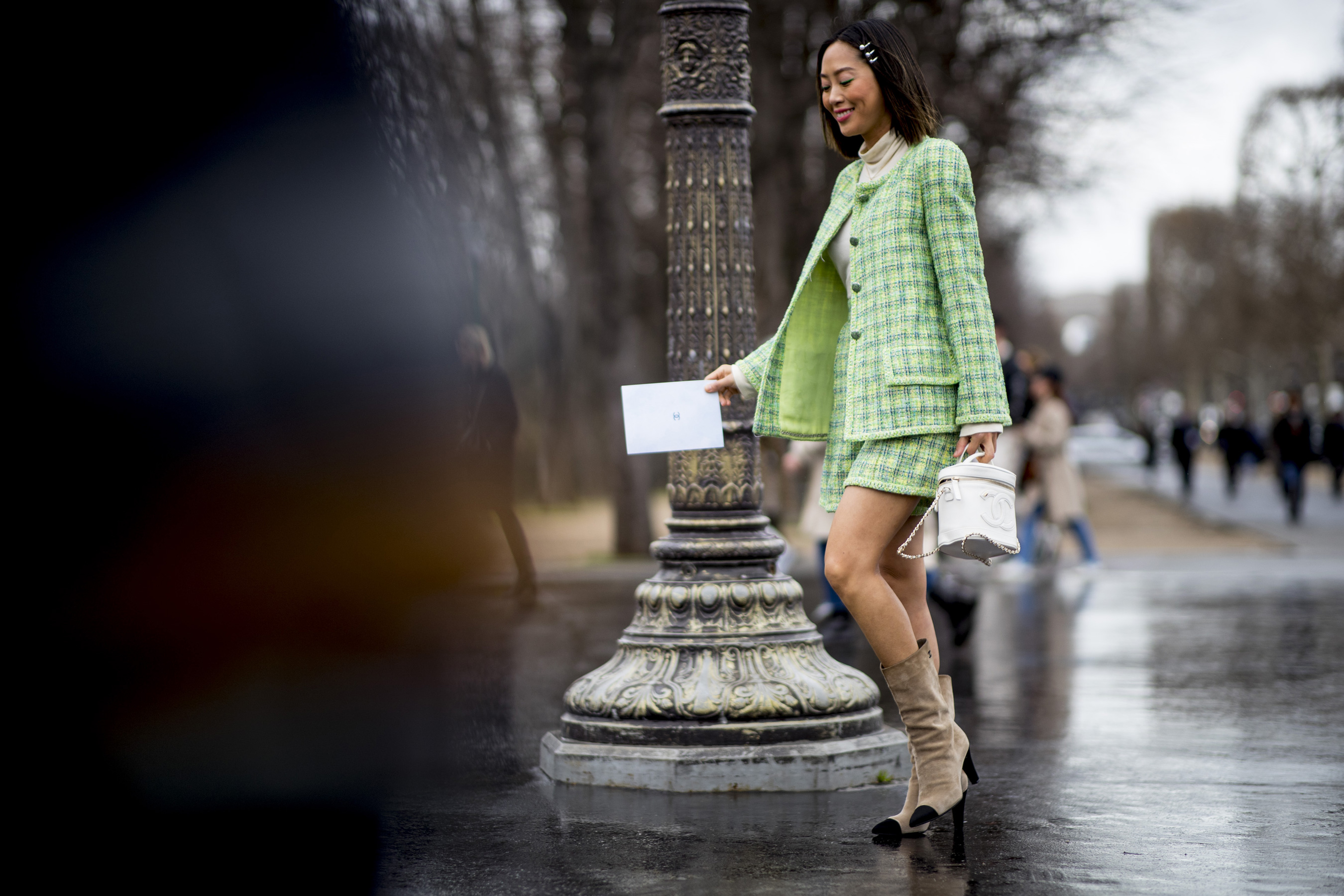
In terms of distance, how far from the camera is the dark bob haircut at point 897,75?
439cm

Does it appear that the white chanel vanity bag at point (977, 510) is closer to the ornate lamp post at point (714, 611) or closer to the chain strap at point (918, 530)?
the chain strap at point (918, 530)

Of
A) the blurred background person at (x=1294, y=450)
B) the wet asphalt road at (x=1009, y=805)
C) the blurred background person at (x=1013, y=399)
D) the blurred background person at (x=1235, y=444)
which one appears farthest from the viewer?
the blurred background person at (x=1235, y=444)

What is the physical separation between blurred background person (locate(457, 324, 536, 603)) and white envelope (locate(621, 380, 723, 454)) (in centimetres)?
273


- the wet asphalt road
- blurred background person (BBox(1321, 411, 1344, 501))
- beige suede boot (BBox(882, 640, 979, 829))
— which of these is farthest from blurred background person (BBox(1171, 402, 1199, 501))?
beige suede boot (BBox(882, 640, 979, 829))

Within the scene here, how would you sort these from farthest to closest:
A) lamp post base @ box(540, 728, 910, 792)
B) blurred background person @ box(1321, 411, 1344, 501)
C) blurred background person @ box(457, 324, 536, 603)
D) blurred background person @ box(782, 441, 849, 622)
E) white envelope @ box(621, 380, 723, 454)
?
blurred background person @ box(1321, 411, 1344, 501) < blurred background person @ box(782, 441, 849, 622) < blurred background person @ box(457, 324, 536, 603) < lamp post base @ box(540, 728, 910, 792) < white envelope @ box(621, 380, 723, 454)

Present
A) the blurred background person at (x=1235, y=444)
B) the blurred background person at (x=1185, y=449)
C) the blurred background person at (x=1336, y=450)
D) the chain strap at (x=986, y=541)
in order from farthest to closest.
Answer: the blurred background person at (x=1235, y=444) < the blurred background person at (x=1185, y=449) < the blurred background person at (x=1336, y=450) < the chain strap at (x=986, y=541)

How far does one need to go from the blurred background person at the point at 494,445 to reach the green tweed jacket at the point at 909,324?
319 cm

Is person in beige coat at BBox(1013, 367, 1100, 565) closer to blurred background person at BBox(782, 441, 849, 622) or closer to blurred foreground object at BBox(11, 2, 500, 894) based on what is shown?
blurred background person at BBox(782, 441, 849, 622)

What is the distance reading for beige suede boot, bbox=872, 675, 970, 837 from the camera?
452 cm

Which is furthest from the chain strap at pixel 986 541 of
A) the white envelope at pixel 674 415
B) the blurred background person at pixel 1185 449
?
the blurred background person at pixel 1185 449

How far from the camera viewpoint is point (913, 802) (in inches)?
179

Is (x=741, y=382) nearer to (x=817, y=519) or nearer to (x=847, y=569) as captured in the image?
(x=847, y=569)

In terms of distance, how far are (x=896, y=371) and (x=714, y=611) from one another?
1599mm

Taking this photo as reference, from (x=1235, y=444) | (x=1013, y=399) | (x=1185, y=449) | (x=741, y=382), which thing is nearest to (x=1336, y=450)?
(x=1235, y=444)
